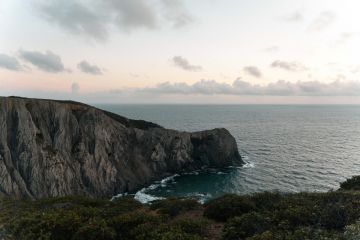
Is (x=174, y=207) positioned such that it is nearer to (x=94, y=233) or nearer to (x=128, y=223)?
(x=128, y=223)

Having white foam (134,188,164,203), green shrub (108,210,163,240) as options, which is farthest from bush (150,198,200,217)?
white foam (134,188,164,203)

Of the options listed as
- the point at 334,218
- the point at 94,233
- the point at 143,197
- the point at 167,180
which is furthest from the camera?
the point at 167,180

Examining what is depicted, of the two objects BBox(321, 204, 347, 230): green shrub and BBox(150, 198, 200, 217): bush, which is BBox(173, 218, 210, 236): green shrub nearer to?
BBox(150, 198, 200, 217): bush

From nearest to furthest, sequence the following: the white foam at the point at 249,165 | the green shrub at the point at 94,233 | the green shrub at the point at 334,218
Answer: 1. the green shrub at the point at 94,233
2. the green shrub at the point at 334,218
3. the white foam at the point at 249,165

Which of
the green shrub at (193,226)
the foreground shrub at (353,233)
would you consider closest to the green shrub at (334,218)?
the foreground shrub at (353,233)

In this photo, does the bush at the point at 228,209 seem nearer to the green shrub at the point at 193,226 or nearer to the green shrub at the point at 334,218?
the green shrub at the point at 193,226

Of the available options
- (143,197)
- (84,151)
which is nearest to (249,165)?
(143,197)

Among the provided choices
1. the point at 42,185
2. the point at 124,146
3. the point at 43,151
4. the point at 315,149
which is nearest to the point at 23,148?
the point at 43,151

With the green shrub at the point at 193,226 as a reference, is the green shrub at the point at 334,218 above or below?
above

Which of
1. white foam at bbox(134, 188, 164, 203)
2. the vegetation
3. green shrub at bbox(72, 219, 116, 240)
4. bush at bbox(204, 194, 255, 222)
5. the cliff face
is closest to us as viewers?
the vegetation
